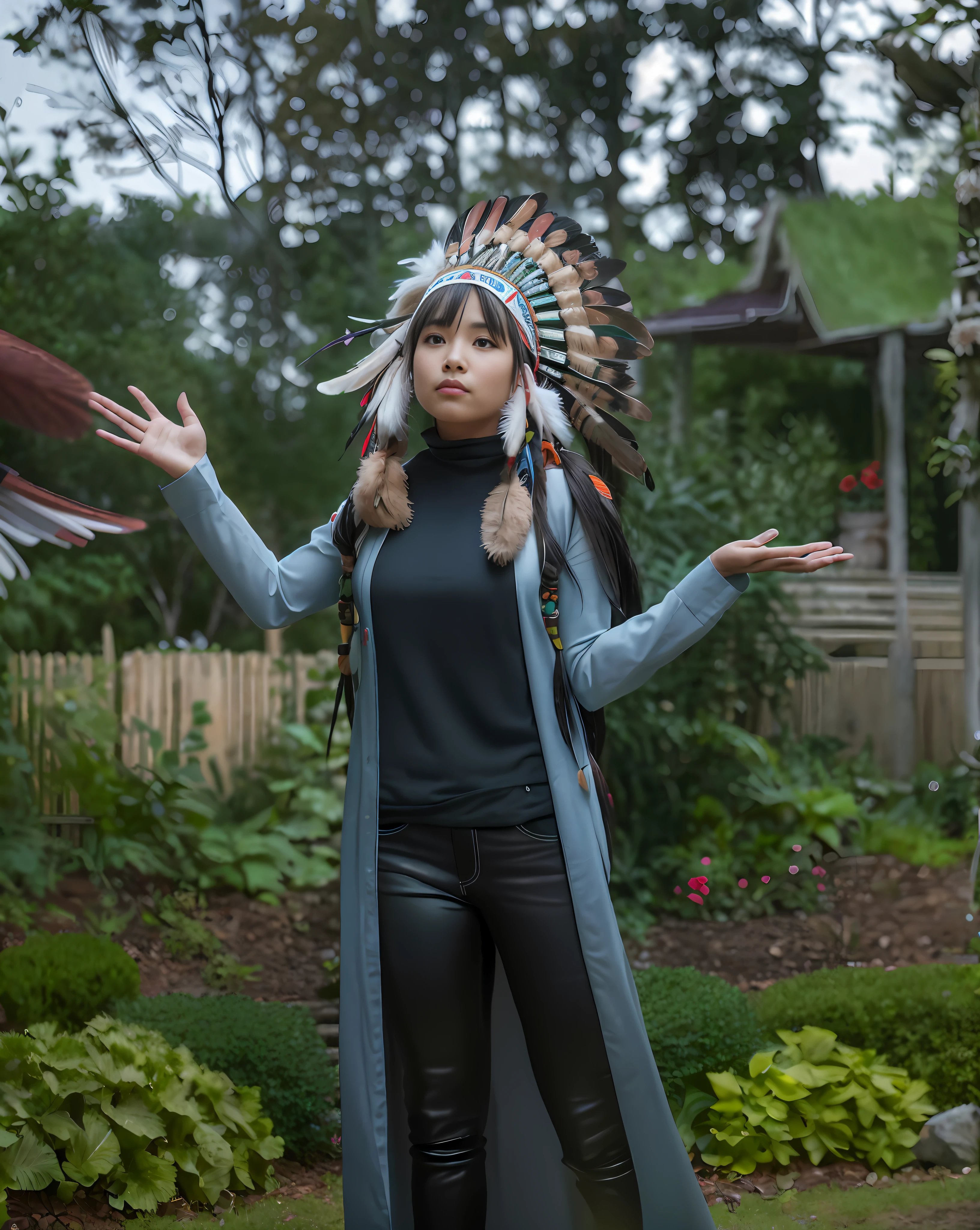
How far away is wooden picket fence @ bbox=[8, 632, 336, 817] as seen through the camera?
5367 mm

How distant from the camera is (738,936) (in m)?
5.12

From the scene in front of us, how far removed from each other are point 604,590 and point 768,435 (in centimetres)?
533

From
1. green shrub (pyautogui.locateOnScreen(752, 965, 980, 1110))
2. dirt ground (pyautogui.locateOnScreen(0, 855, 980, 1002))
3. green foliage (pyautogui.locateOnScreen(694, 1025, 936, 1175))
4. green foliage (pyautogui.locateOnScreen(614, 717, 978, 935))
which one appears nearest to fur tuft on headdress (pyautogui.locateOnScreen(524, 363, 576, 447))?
green foliage (pyautogui.locateOnScreen(694, 1025, 936, 1175))

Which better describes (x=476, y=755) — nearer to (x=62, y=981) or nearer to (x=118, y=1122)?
(x=118, y=1122)

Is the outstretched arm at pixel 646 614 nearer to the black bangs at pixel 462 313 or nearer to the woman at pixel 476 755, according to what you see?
the woman at pixel 476 755

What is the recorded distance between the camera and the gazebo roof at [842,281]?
673 centimetres

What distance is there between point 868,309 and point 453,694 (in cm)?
578

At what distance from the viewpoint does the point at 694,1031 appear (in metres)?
3.31

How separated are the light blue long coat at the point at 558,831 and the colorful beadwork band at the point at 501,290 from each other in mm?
294

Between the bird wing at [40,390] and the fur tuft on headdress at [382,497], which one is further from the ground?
the bird wing at [40,390]

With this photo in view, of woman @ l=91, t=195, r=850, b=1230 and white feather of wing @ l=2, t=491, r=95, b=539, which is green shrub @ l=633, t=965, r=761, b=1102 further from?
white feather of wing @ l=2, t=491, r=95, b=539

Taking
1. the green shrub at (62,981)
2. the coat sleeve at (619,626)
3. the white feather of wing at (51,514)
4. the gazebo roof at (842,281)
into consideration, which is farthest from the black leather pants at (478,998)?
the gazebo roof at (842,281)

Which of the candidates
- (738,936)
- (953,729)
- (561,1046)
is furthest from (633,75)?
(561,1046)

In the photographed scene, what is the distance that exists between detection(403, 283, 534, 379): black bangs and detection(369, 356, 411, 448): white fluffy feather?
0.30 ft
